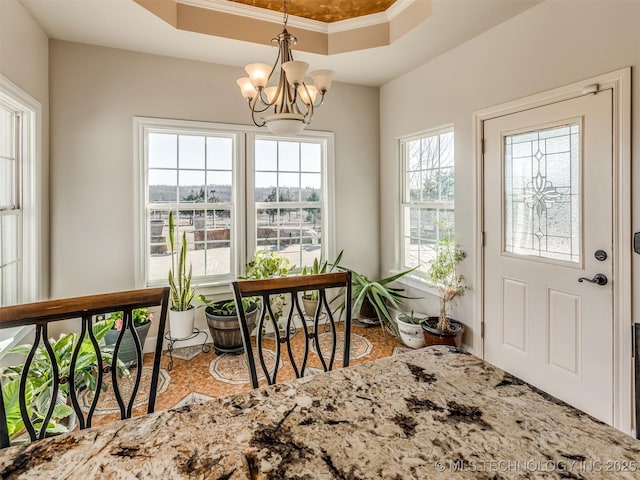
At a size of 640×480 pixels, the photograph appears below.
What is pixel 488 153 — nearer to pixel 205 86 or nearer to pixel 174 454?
pixel 205 86

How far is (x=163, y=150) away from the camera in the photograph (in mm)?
3250

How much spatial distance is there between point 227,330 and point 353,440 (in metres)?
2.44

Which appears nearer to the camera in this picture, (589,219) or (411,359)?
(411,359)

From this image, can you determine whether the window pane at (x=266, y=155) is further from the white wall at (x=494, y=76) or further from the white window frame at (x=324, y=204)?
the white wall at (x=494, y=76)

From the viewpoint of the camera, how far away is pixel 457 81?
2.98 metres

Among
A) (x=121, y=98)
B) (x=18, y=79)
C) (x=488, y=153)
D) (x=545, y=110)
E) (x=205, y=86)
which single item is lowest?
(x=488, y=153)

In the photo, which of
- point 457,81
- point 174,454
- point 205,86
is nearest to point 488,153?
point 457,81

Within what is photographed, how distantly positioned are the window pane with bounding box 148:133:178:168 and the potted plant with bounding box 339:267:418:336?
2.00 meters

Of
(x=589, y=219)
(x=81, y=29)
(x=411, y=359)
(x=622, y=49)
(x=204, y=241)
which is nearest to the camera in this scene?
(x=411, y=359)

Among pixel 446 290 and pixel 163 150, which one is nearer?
pixel 446 290

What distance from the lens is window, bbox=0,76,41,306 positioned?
227cm

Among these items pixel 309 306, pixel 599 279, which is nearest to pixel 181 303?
pixel 309 306

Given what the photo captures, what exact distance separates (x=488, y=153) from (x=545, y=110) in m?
0.49

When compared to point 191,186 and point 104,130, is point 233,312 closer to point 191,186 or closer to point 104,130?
point 191,186
